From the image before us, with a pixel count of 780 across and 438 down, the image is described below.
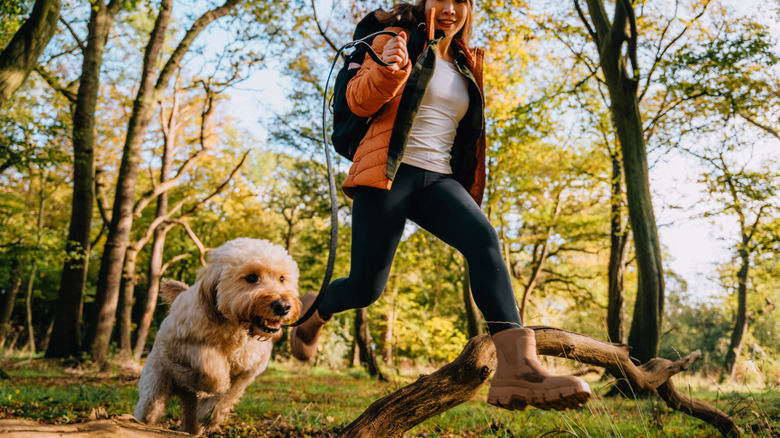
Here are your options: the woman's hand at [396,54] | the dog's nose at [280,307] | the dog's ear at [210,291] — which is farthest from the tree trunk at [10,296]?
the woman's hand at [396,54]

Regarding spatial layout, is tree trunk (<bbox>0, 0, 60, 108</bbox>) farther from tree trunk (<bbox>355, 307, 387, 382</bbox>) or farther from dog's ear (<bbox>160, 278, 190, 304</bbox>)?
tree trunk (<bbox>355, 307, 387, 382</bbox>)

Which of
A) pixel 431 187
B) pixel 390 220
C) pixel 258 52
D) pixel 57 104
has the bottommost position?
pixel 390 220

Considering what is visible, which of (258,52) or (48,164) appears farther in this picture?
(258,52)

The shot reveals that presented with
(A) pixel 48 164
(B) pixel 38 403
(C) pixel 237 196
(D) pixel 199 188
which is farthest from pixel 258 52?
(B) pixel 38 403

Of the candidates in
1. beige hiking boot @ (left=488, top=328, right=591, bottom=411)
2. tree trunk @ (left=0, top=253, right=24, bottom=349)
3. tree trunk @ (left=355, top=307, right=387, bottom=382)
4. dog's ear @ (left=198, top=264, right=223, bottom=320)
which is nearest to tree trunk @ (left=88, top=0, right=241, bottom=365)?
tree trunk @ (left=355, top=307, right=387, bottom=382)

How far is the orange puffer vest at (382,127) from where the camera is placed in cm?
218

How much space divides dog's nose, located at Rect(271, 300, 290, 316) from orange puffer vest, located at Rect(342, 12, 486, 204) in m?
0.81

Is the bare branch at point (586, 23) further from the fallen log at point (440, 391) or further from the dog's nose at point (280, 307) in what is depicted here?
the dog's nose at point (280, 307)

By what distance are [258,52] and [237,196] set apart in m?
7.04

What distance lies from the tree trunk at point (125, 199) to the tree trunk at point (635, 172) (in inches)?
337

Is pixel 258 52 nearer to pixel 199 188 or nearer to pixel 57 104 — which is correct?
pixel 57 104

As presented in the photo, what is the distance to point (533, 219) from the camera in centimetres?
1666

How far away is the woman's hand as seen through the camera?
2.12 meters

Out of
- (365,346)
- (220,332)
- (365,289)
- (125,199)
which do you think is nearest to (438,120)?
(365,289)
